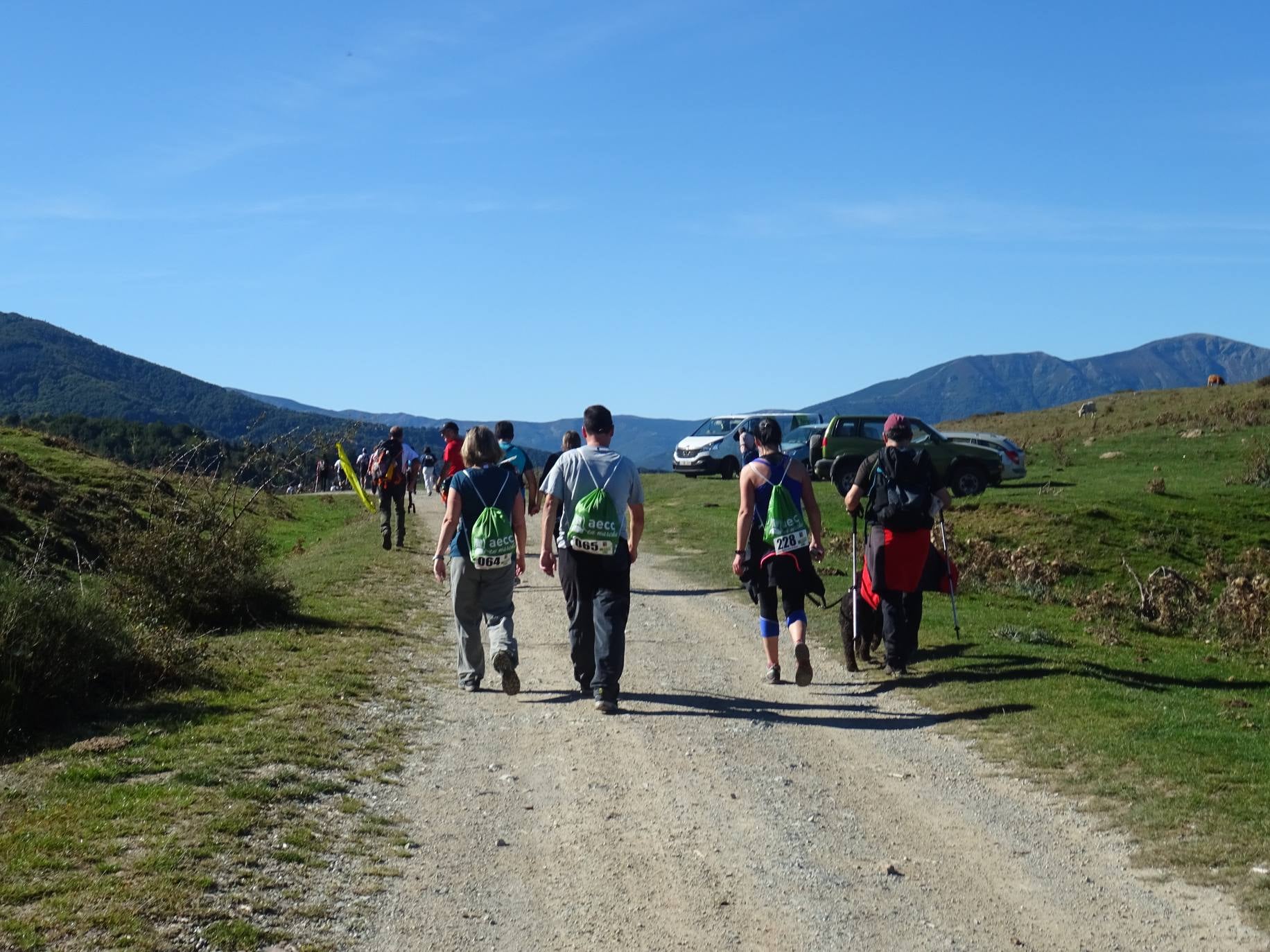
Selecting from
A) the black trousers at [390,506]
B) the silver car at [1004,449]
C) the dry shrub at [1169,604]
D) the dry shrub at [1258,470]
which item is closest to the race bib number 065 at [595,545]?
the dry shrub at [1169,604]

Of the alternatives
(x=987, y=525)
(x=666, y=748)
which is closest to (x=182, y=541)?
(x=666, y=748)

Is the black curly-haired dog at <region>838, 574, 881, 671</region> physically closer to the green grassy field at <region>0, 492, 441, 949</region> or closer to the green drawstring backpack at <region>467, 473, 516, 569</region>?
the green drawstring backpack at <region>467, 473, 516, 569</region>

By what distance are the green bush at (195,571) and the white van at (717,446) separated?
24.1 m

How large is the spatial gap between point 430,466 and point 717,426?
8.91 metres

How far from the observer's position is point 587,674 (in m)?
9.17

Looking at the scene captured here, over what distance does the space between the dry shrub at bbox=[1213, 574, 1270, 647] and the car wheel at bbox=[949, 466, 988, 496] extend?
44.3 ft

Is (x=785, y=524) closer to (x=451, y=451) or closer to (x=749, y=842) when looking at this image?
(x=749, y=842)

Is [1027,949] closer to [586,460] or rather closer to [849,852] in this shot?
[849,852]

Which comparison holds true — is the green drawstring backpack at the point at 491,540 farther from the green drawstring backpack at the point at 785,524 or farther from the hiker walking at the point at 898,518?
the hiker walking at the point at 898,518

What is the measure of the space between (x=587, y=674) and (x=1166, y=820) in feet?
14.1

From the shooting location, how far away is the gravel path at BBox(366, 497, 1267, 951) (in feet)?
15.8

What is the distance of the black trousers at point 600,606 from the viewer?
28.4 feet

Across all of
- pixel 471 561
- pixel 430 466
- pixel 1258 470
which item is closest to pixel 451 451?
pixel 471 561

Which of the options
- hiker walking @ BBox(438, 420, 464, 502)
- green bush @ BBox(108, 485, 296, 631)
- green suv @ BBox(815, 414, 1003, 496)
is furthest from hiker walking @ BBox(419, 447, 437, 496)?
green bush @ BBox(108, 485, 296, 631)
